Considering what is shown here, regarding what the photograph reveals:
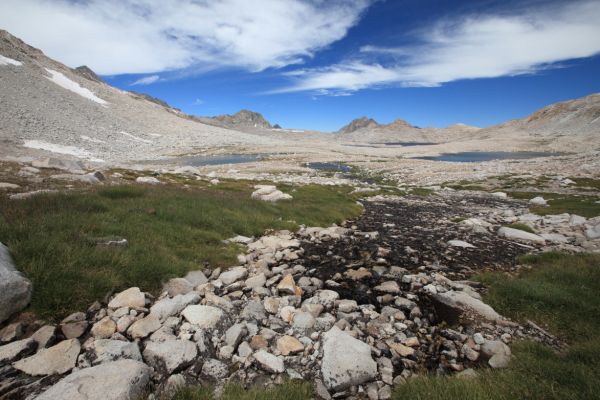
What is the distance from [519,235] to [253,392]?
616 inches

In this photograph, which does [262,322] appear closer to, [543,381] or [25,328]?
[25,328]

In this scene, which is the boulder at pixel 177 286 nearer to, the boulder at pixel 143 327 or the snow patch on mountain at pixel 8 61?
the boulder at pixel 143 327

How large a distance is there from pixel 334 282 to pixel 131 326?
5.44 metres

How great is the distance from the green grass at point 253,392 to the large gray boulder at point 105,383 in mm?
635

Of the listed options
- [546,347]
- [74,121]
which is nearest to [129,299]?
[546,347]

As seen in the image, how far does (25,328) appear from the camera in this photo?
205 inches

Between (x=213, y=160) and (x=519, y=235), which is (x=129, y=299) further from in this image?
(x=213, y=160)

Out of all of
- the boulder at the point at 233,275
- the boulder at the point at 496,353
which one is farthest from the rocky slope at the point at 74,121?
the boulder at the point at 496,353

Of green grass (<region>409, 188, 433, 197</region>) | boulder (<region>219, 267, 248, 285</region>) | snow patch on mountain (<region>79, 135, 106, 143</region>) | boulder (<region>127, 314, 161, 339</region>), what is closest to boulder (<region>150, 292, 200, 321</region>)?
boulder (<region>127, 314, 161, 339</region>)

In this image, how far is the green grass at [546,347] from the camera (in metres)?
4.24

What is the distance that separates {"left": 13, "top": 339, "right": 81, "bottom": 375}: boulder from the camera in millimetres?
4465

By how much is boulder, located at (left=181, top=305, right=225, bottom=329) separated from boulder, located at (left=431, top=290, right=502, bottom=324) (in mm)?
5283

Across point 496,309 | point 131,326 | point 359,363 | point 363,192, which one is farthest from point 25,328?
point 363,192

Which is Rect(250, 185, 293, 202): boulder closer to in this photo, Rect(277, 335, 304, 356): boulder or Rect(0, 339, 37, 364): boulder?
Rect(277, 335, 304, 356): boulder
